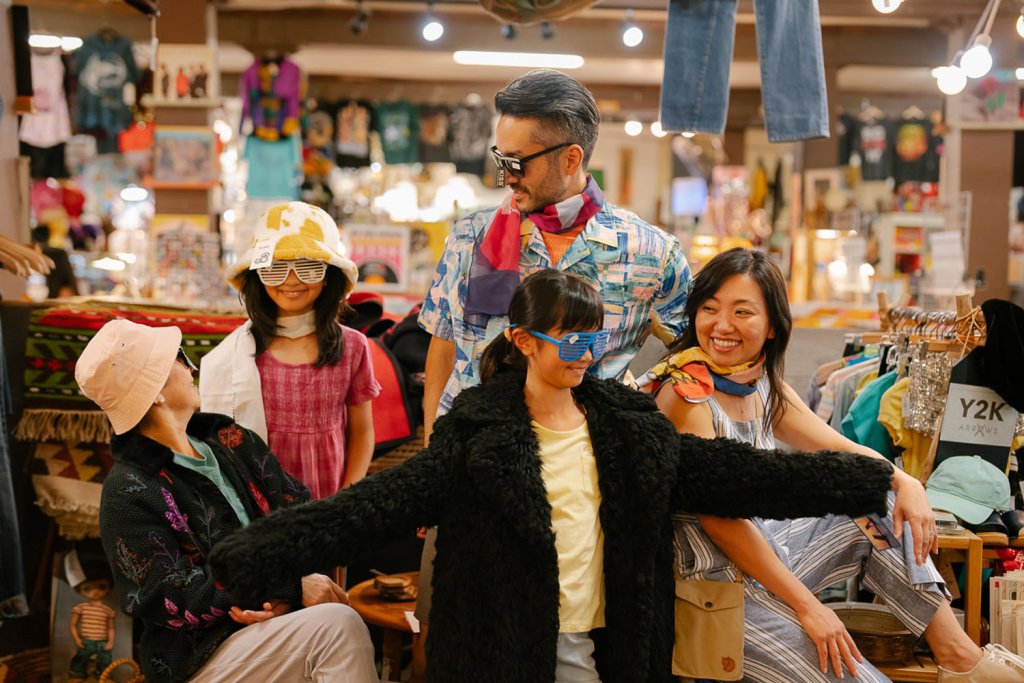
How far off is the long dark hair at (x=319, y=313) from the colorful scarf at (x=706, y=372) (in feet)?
3.24

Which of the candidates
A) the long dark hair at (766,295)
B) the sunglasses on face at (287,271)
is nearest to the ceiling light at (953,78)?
the long dark hair at (766,295)

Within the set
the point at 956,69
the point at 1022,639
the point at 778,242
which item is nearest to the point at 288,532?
the point at 1022,639

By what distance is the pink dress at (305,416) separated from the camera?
10.2ft

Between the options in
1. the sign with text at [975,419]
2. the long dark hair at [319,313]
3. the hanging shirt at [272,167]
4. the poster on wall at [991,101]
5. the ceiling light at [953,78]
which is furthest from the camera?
the hanging shirt at [272,167]

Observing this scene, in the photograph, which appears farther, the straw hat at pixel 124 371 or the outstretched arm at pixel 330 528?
the straw hat at pixel 124 371

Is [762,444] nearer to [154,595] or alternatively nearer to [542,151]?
[542,151]

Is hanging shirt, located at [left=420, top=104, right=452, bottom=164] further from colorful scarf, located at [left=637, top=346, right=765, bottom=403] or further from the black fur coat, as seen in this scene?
the black fur coat

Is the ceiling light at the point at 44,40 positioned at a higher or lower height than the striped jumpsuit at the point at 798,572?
higher

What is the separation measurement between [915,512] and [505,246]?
3.74ft

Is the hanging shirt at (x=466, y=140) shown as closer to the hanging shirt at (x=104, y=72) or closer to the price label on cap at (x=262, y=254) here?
the hanging shirt at (x=104, y=72)

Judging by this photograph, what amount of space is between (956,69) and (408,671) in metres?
3.54

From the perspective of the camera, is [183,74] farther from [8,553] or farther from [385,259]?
[8,553]

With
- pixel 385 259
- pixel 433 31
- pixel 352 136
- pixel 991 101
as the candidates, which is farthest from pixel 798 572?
pixel 352 136

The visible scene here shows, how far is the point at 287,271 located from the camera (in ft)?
10.1
